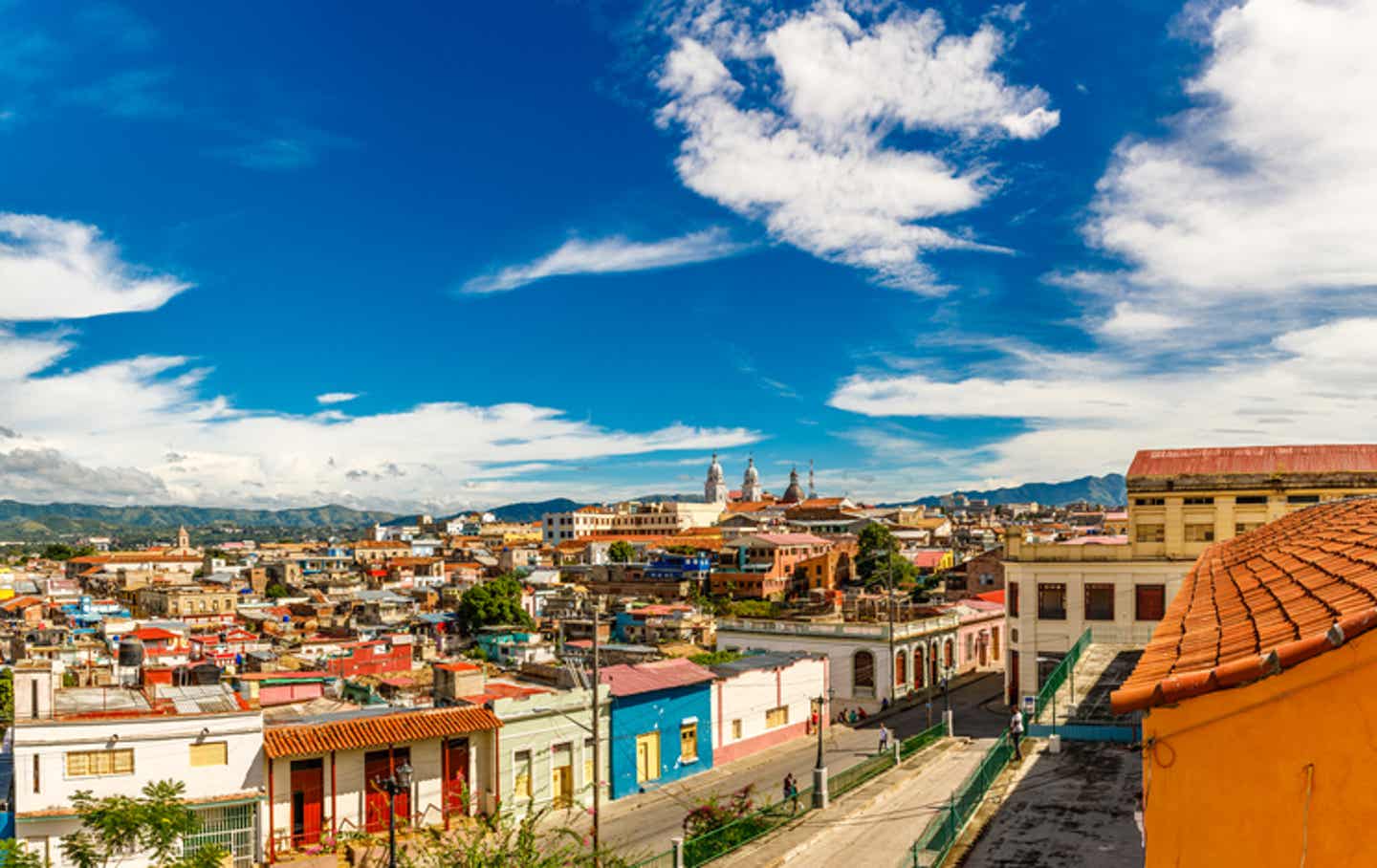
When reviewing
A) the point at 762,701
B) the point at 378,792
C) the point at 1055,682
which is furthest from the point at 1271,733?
the point at 762,701

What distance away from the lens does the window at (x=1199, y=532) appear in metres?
42.1

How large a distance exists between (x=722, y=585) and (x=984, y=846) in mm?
95164

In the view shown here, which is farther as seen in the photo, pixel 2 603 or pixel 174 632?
pixel 2 603

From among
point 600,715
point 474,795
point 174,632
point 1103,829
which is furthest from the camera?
point 174,632

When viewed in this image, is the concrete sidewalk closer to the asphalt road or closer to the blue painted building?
the asphalt road

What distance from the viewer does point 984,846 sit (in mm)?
15109

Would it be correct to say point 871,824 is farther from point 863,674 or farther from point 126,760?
point 863,674

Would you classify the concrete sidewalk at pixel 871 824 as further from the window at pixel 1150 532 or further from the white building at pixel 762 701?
the window at pixel 1150 532

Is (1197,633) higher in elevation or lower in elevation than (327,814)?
higher

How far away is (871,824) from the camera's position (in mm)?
23000

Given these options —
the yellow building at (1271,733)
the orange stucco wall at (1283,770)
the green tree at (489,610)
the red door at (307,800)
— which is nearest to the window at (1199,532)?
the red door at (307,800)

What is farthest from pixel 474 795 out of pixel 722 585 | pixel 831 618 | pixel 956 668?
pixel 722 585

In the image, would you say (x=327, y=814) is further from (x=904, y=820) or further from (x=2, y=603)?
(x=2, y=603)

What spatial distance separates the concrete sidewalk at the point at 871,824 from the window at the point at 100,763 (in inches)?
531
